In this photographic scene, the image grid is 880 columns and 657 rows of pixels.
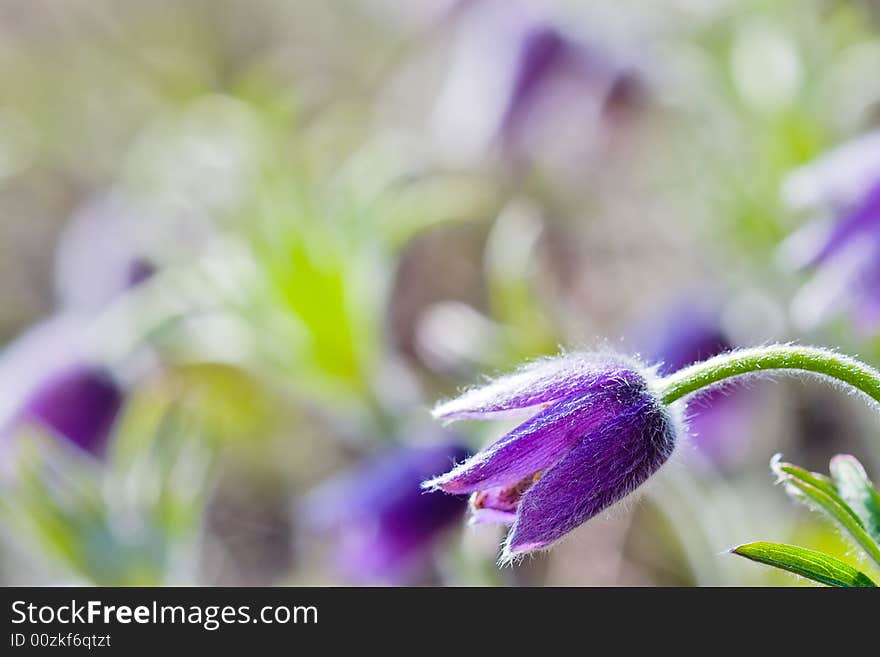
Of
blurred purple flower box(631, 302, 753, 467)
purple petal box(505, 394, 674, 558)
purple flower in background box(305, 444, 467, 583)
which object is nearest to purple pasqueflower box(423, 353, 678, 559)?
purple petal box(505, 394, 674, 558)

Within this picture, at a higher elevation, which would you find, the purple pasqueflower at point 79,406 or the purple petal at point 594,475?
the purple pasqueflower at point 79,406

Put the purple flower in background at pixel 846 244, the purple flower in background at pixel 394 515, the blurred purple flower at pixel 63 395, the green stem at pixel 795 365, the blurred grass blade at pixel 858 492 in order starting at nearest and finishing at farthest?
the green stem at pixel 795 365
the blurred grass blade at pixel 858 492
the purple flower in background at pixel 846 244
the purple flower in background at pixel 394 515
the blurred purple flower at pixel 63 395

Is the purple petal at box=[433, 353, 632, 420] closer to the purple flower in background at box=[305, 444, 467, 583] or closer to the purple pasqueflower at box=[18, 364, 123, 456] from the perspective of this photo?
the purple flower in background at box=[305, 444, 467, 583]

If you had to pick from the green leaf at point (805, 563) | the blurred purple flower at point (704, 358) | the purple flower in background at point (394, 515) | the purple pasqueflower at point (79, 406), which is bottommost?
the green leaf at point (805, 563)

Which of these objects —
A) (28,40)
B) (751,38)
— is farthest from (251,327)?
(28,40)

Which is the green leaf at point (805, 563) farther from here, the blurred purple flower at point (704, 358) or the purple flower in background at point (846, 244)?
the blurred purple flower at point (704, 358)

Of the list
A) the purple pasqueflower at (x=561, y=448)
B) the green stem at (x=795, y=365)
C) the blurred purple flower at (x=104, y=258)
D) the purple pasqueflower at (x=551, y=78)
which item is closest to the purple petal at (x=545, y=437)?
the purple pasqueflower at (x=561, y=448)

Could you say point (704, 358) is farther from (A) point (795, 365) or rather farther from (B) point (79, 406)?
(B) point (79, 406)

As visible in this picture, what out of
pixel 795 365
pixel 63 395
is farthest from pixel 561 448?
pixel 63 395
